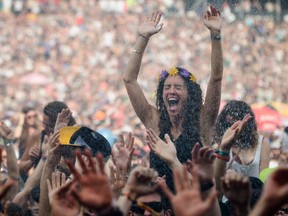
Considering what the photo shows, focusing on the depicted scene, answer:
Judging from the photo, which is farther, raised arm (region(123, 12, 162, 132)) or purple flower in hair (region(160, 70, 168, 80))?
purple flower in hair (region(160, 70, 168, 80))

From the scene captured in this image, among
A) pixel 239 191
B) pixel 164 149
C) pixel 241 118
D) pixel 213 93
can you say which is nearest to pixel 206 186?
pixel 239 191

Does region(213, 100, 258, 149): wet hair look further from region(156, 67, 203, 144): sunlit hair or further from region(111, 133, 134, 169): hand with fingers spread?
region(111, 133, 134, 169): hand with fingers spread

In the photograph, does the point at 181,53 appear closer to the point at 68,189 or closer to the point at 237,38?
the point at 237,38

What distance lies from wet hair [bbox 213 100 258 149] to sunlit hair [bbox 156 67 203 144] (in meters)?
0.68

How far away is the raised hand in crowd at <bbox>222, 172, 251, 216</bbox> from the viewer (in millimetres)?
3920

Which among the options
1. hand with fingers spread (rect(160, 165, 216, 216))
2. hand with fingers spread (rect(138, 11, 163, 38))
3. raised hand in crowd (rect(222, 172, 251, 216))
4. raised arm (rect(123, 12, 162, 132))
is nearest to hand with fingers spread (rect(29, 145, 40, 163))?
raised arm (rect(123, 12, 162, 132))

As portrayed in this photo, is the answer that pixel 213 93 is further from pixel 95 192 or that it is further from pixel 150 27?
pixel 95 192

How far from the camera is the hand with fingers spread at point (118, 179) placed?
466 cm

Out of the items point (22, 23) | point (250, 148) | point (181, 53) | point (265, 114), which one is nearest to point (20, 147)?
point (250, 148)

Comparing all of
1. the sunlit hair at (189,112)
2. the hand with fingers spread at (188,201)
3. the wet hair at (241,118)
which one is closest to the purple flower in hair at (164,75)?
the sunlit hair at (189,112)

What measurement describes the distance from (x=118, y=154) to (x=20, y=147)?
396 cm

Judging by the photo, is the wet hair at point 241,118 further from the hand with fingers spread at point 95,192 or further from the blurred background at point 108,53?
the blurred background at point 108,53

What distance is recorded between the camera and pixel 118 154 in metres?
5.29

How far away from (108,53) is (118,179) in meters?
24.1
